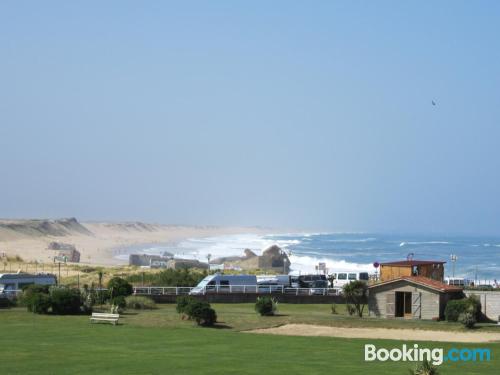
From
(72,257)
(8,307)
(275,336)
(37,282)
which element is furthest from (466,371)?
(72,257)

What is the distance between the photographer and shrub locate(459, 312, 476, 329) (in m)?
→ 36.3

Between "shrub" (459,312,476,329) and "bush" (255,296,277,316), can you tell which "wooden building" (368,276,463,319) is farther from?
"bush" (255,296,277,316)

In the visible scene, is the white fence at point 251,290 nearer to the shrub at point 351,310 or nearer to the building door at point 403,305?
the shrub at point 351,310

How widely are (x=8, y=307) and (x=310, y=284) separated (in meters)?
21.5

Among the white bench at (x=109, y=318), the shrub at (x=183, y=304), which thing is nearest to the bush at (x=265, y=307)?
the shrub at (x=183, y=304)

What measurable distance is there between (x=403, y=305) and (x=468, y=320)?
5.62 meters

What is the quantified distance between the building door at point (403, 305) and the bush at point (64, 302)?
1473 cm

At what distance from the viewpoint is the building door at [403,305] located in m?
41.5

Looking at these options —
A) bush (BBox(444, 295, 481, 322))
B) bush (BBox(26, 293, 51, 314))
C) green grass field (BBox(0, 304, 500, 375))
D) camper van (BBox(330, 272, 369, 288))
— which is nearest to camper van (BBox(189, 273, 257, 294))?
green grass field (BBox(0, 304, 500, 375))

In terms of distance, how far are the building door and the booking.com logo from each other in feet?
39.8

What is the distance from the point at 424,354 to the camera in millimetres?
27484

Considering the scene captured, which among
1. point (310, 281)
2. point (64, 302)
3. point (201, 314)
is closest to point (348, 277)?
point (310, 281)

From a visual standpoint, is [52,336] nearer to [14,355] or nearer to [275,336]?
[14,355]

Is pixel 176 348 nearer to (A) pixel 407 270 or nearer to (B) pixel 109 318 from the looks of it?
(B) pixel 109 318
